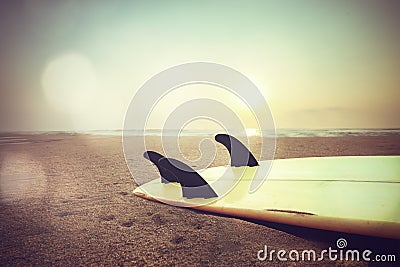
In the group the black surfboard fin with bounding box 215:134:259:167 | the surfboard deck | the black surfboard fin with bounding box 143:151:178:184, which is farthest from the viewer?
the black surfboard fin with bounding box 215:134:259:167

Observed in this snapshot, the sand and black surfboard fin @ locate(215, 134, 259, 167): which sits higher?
black surfboard fin @ locate(215, 134, 259, 167)

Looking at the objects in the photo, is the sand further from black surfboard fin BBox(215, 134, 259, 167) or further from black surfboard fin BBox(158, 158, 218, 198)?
black surfboard fin BBox(215, 134, 259, 167)

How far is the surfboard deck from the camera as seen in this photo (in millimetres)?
1400

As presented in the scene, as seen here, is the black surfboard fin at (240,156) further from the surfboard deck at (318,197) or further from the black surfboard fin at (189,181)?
the black surfboard fin at (189,181)

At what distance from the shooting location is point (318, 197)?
5.97 feet

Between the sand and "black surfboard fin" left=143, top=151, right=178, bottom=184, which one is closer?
the sand

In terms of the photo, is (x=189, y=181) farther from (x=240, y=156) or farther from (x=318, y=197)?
(x=240, y=156)

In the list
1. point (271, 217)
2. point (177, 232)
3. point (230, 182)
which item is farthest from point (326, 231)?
point (230, 182)

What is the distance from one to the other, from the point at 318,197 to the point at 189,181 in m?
1.09

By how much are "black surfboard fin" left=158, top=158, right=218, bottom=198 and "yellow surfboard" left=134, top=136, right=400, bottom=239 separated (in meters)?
0.03

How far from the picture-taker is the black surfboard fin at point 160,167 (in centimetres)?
256

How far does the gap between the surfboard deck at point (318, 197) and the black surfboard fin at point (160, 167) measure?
0.09 metres

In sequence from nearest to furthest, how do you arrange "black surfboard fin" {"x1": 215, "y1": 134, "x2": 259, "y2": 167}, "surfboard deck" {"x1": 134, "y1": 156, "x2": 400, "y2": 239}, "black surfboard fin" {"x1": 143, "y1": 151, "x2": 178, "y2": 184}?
"surfboard deck" {"x1": 134, "y1": 156, "x2": 400, "y2": 239} < "black surfboard fin" {"x1": 143, "y1": 151, "x2": 178, "y2": 184} < "black surfboard fin" {"x1": 215, "y1": 134, "x2": 259, "y2": 167}

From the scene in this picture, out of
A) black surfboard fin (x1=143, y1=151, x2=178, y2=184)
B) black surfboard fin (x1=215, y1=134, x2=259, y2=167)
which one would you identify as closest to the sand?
black surfboard fin (x1=143, y1=151, x2=178, y2=184)
